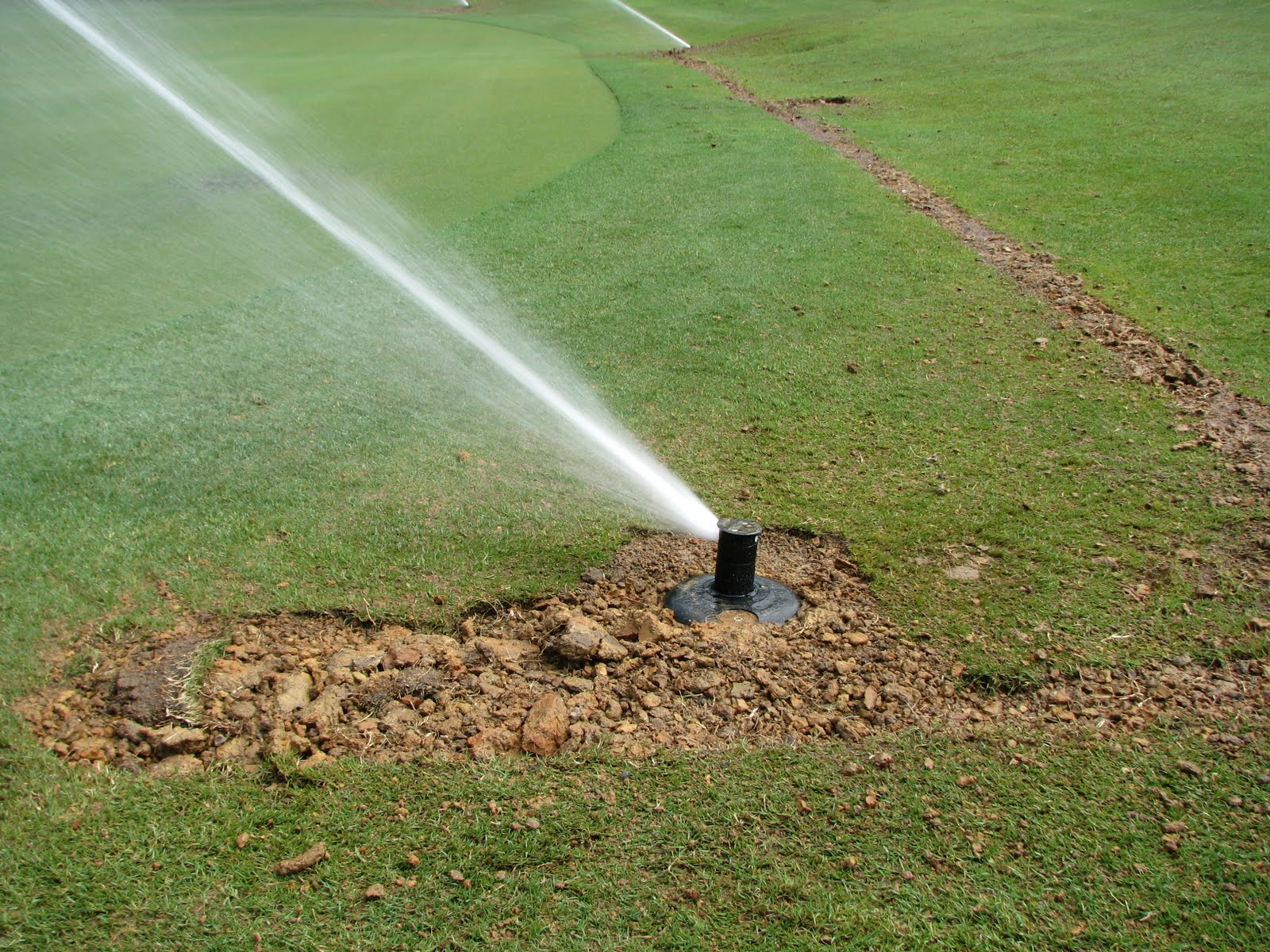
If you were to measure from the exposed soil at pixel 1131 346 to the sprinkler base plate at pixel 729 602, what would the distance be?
234 centimetres

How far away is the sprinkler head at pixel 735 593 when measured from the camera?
388cm

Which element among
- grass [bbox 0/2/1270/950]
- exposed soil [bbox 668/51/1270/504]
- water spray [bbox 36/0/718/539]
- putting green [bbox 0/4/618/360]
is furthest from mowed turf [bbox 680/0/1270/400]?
putting green [bbox 0/4/618/360]

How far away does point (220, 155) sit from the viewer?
12172 mm

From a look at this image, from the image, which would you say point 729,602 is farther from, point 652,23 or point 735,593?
point 652,23

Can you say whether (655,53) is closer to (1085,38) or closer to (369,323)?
(1085,38)

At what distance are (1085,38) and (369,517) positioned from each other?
17.8m

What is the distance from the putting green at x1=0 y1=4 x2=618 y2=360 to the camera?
7.83 metres

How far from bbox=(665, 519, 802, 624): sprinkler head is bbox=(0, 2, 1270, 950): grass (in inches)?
19.4

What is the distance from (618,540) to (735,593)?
70 cm

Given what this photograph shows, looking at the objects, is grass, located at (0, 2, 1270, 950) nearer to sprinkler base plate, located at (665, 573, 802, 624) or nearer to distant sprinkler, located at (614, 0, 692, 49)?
sprinkler base plate, located at (665, 573, 802, 624)

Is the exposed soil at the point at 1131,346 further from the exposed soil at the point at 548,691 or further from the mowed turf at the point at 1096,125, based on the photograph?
the exposed soil at the point at 548,691

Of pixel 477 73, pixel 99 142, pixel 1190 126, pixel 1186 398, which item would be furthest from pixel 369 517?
pixel 477 73

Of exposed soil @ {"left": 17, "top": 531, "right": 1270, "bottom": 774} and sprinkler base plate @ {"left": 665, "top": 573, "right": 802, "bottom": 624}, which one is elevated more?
sprinkler base plate @ {"left": 665, "top": 573, "right": 802, "bottom": 624}

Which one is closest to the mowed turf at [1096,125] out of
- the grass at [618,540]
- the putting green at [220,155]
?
the grass at [618,540]
